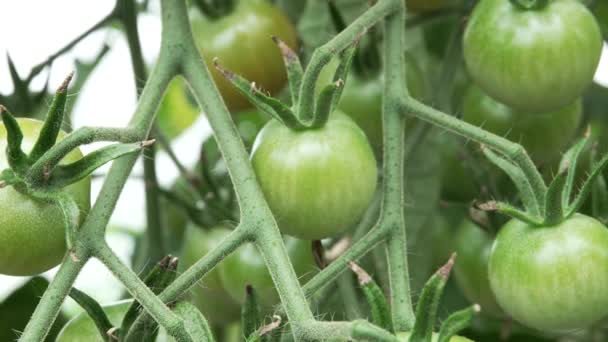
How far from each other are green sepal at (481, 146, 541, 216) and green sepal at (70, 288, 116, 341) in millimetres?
323

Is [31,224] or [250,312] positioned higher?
[31,224]

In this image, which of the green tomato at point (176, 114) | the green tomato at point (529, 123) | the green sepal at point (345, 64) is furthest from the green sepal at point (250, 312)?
the green tomato at point (176, 114)

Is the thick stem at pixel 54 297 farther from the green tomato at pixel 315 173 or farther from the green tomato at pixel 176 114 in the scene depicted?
the green tomato at pixel 176 114

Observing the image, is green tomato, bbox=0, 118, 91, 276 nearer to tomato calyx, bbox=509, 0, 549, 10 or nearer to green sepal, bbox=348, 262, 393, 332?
green sepal, bbox=348, 262, 393, 332

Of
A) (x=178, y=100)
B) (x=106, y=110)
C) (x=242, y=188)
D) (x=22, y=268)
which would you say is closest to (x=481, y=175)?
(x=242, y=188)

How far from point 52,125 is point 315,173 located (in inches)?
7.9

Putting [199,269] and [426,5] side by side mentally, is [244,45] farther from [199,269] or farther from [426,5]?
[199,269]

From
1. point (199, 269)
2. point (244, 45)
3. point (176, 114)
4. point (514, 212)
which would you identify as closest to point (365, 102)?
point (244, 45)

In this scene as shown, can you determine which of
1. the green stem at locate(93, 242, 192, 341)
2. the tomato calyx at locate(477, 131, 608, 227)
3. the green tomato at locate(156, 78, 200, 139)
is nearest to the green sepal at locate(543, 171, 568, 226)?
the tomato calyx at locate(477, 131, 608, 227)

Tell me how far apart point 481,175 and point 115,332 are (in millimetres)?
442

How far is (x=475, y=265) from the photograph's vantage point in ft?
3.60

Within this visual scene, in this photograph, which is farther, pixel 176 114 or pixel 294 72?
pixel 176 114

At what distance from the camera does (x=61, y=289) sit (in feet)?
2.34

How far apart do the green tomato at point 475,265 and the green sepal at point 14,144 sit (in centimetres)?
53
